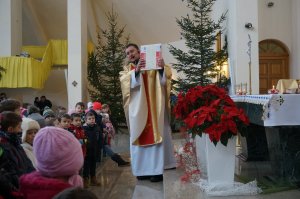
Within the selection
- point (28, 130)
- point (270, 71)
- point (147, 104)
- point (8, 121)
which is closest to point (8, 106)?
point (28, 130)

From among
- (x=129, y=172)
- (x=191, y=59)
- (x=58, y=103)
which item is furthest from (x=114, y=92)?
(x=129, y=172)

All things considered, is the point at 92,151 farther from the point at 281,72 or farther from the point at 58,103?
the point at 58,103

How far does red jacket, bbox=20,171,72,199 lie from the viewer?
1.93 m

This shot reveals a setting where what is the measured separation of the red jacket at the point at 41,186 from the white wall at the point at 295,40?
12.9m

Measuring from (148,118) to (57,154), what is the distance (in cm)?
333

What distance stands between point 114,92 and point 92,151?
714 centimetres

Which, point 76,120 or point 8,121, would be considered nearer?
point 8,121

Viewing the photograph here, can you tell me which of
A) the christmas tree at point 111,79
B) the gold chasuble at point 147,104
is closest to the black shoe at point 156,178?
the gold chasuble at point 147,104

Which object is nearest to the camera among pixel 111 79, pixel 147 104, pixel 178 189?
pixel 178 189

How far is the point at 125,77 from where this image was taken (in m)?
5.20

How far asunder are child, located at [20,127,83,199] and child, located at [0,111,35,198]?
0.45 metres

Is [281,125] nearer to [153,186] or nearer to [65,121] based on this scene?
[153,186]

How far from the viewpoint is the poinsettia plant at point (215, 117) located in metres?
3.78

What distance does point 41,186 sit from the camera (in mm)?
1940
